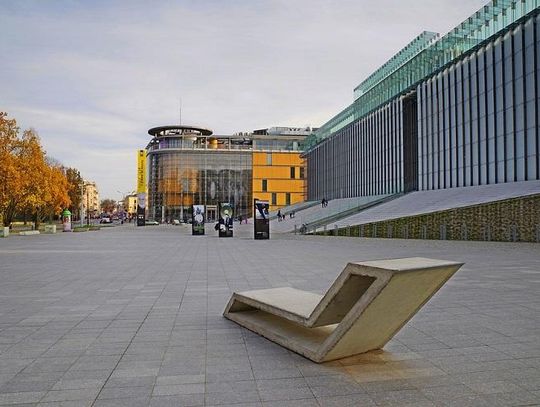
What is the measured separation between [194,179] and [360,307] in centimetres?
9632

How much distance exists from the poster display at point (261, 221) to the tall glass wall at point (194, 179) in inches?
2799

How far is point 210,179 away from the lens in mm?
99375

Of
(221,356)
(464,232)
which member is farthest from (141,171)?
(221,356)

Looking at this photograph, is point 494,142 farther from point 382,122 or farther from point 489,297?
point 489,297

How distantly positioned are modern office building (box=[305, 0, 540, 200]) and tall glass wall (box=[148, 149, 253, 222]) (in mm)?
41510

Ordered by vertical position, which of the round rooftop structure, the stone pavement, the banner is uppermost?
the round rooftop structure

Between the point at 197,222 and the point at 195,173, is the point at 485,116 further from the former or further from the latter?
the point at 195,173

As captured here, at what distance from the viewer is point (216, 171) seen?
327 feet

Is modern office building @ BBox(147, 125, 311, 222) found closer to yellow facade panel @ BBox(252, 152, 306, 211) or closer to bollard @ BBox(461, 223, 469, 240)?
yellow facade panel @ BBox(252, 152, 306, 211)

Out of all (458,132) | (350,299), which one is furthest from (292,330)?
(458,132)

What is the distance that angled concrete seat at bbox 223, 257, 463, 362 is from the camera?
12.5ft

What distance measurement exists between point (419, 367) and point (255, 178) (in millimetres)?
96927

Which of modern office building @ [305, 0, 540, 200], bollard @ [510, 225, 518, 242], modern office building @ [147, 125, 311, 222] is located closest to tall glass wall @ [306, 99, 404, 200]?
modern office building @ [305, 0, 540, 200]

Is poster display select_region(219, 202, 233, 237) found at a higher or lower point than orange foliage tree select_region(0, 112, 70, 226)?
lower
